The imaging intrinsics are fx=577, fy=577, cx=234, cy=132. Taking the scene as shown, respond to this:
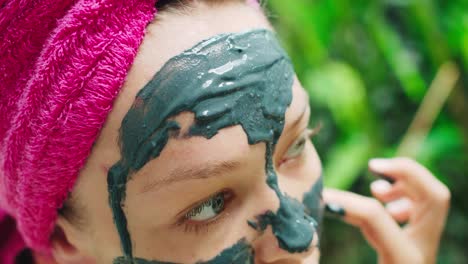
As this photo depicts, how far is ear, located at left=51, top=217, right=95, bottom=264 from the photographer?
833 mm

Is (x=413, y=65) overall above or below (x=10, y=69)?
below

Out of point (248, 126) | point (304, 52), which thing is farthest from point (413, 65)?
point (248, 126)

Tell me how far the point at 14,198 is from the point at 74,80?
0.24 meters

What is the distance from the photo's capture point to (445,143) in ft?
5.61

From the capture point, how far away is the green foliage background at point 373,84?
1.63 meters

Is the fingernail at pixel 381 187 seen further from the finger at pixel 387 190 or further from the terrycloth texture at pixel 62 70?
the terrycloth texture at pixel 62 70

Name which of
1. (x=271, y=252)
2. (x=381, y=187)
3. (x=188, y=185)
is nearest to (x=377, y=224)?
(x=381, y=187)

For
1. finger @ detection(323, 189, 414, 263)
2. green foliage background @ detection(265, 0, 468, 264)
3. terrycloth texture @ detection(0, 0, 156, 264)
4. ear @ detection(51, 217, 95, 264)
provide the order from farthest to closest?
1. green foliage background @ detection(265, 0, 468, 264)
2. finger @ detection(323, 189, 414, 263)
3. ear @ detection(51, 217, 95, 264)
4. terrycloth texture @ detection(0, 0, 156, 264)

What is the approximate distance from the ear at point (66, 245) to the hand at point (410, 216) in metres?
0.46

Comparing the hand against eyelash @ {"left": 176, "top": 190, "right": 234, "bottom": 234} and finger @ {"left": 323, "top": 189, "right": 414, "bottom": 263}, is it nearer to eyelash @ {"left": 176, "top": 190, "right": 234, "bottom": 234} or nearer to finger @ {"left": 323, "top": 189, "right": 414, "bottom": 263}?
finger @ {"left": 323, "top": 189, "right": 414, "bottom": 263}

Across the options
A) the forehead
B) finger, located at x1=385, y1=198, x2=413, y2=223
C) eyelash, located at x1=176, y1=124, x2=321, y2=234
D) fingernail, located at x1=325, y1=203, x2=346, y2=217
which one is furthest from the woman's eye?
finger, located at x1=385, y1=198, x2=413, y2=223

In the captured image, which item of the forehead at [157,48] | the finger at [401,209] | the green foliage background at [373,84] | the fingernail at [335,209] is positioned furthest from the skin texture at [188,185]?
the green foliage background at [373,84]

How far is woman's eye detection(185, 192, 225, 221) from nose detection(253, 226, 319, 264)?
0.07 metres

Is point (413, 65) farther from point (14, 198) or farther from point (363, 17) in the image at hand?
point (14, 198)
